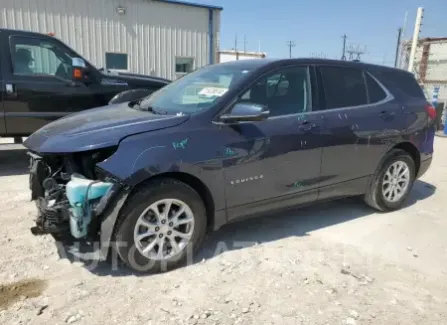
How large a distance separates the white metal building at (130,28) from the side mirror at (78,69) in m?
7.16

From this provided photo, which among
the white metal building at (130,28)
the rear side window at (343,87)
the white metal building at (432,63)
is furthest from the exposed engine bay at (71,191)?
the white metal building at (432,63)

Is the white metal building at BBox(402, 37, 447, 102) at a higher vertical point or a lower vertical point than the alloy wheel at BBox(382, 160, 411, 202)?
higher

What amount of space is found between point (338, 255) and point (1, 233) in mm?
3212

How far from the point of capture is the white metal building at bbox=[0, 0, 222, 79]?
12055mm

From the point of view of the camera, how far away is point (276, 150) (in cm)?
357

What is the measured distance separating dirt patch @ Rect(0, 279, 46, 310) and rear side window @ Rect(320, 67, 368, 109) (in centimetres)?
303

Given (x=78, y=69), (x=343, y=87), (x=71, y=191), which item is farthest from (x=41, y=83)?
(x=343, y=87)

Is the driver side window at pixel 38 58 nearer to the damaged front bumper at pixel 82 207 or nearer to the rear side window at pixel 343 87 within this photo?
the damaged front bumper at pixel 82 207

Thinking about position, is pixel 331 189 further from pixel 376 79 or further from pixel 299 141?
pixel 376 79

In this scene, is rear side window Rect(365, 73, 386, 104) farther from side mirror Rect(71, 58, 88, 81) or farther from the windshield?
side mirror Rect(71, 58, 88, 81)

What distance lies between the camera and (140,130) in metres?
3.03

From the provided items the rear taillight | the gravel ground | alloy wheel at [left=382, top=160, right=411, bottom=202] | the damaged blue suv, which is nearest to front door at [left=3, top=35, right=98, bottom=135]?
the gravel ground

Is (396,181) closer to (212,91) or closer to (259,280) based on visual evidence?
(259,280)

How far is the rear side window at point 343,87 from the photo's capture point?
4047 millimetres
